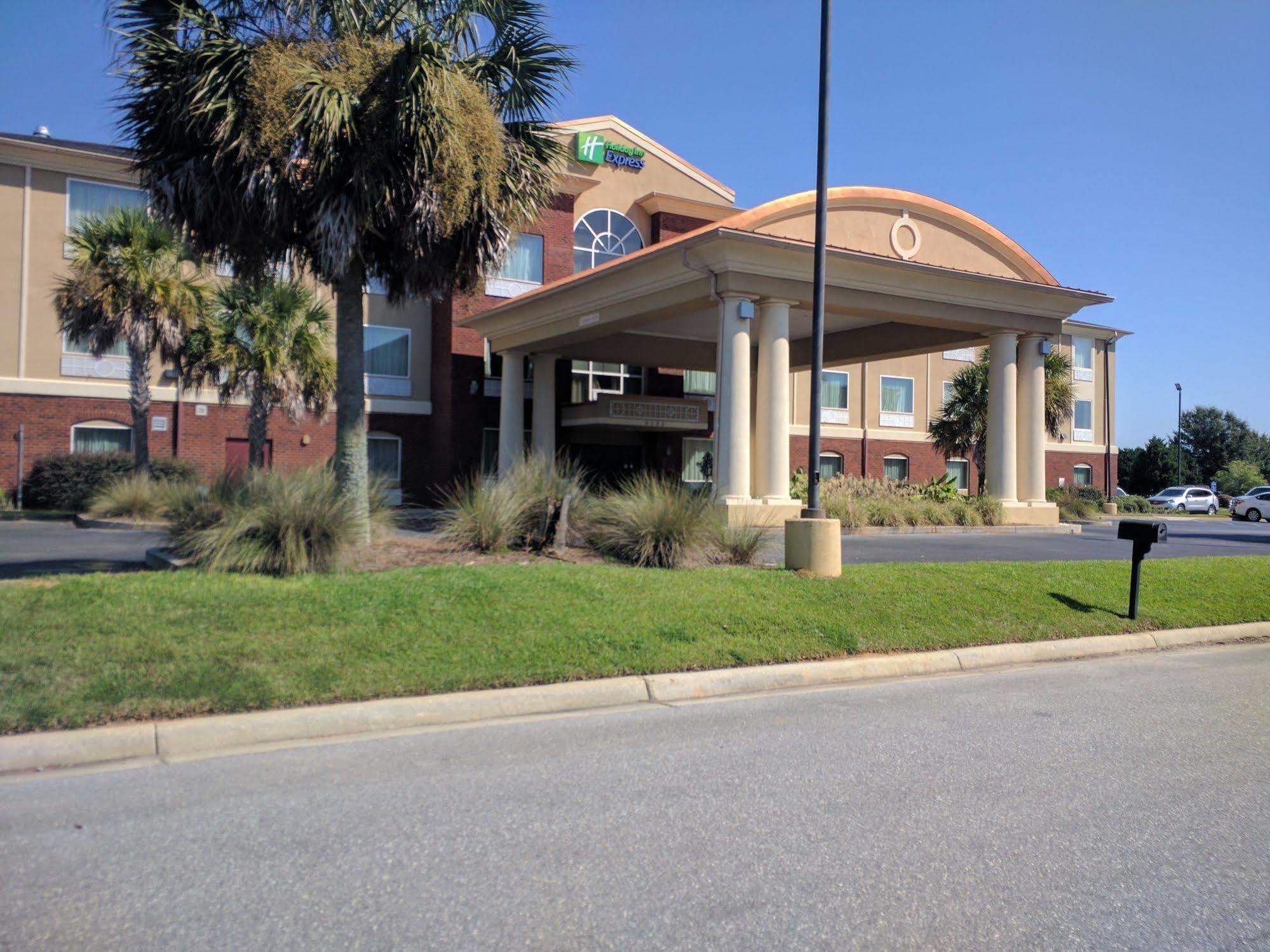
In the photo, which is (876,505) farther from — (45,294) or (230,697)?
(45,294)

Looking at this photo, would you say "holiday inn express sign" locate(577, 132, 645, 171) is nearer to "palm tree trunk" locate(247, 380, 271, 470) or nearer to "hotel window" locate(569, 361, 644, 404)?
"hotel window" locate(569, 361, 644, 404)

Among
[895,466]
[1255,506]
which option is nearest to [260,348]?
[895,466]

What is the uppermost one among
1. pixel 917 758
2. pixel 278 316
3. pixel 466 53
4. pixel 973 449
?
pixel 466 53

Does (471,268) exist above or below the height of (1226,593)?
above

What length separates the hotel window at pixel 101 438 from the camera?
27578 millimetres

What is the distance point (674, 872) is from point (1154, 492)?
69834mm

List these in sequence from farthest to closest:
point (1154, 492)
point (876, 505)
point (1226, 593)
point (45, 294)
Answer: point (1154, 492)
point (45, 294)
point (876, 505)
point (1226, 593)

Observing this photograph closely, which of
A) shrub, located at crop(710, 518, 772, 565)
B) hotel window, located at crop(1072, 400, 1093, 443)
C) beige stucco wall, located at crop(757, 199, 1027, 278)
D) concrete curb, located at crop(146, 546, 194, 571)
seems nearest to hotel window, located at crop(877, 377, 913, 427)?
hotel window, located at crop(1072, 400, 1093, 443)

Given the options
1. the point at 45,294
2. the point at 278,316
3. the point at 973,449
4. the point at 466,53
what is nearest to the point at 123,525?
the point at 278,316

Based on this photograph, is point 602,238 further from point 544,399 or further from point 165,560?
point 165,560

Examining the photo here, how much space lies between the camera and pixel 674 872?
455cm

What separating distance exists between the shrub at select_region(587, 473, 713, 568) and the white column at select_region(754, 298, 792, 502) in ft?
23.3

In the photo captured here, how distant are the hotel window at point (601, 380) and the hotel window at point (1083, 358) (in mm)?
26947

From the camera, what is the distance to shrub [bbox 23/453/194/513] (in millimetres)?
26047
